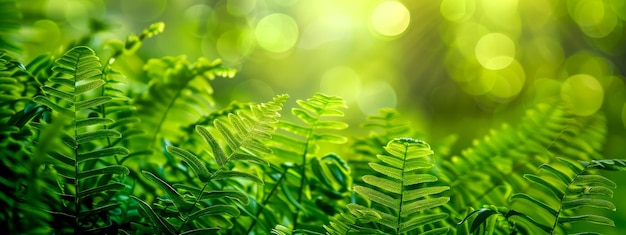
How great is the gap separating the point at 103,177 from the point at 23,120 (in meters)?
0.04

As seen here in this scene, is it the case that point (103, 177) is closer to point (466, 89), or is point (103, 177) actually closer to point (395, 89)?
point (395, 89)

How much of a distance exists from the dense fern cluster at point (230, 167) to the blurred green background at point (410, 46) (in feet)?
7.57

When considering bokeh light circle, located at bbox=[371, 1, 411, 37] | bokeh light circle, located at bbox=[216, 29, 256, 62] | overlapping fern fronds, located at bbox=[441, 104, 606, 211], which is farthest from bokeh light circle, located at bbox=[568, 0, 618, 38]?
overlapping fern fronds, located at bbox=[441, 104, 606, 211]

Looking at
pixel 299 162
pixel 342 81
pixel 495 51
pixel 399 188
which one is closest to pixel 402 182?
pixel 399 188

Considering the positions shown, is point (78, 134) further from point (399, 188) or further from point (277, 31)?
point (277, 31)

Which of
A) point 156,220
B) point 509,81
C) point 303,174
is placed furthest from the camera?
point 509,81

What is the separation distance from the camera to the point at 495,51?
148 inches

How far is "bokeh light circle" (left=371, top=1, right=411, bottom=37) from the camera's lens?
11.9 feet

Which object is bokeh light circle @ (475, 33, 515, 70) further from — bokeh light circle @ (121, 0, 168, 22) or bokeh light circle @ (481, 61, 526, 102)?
bokeh light circle @ (121, 0, 168, 22)

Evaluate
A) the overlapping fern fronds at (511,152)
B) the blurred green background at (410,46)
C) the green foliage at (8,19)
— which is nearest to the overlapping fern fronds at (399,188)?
the overlapping fern fronds at (511,152)

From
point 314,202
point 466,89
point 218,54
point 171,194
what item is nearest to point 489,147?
point 314,202

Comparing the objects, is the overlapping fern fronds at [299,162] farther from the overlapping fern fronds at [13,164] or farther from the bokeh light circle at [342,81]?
the bokeh light circle at [342,81]

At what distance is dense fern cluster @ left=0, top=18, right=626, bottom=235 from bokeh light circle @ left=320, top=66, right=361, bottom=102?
329 cm

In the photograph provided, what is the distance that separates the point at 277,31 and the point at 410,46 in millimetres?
1370
